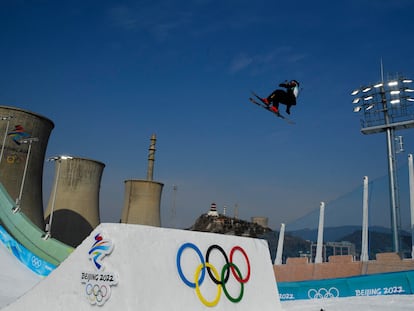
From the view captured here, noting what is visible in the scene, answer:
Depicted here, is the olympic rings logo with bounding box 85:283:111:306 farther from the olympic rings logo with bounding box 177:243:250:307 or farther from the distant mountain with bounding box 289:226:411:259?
the distant mountain with bounding box 289:226:411:259

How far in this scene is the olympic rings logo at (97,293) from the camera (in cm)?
752

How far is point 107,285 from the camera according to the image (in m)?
7.57

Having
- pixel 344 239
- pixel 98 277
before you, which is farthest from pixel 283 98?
pixel 344 239

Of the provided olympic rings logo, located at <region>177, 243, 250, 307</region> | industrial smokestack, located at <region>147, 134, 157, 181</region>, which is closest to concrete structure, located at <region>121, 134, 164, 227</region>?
industrial smokestack, located at <region>147, 134, 157, 181</region>

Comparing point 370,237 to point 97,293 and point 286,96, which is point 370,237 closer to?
point 286,96

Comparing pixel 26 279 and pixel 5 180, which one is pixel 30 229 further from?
pixel 5 180

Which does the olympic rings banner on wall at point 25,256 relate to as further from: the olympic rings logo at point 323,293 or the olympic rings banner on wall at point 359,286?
the olympic rings logo at point 323,293

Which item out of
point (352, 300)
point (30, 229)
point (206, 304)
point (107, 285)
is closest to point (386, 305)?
point (352, 300)

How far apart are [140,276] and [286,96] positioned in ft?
32.6

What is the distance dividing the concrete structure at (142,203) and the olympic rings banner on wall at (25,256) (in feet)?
81.9

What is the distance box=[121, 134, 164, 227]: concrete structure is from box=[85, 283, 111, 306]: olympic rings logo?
4119 cm

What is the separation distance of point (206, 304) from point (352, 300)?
28.7 ft

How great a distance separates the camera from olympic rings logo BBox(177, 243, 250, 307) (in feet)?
28.4

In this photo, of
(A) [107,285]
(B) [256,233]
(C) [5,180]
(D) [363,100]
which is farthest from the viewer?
(B) [256,233]
